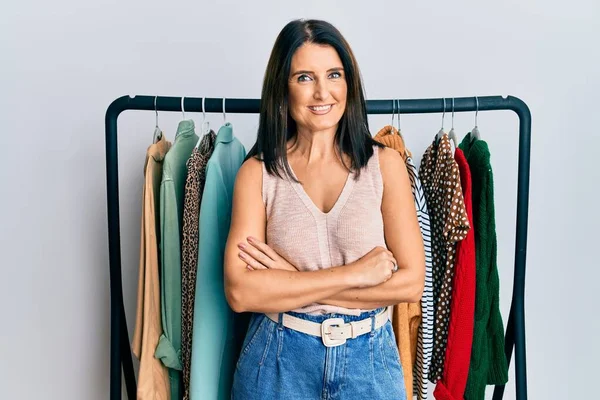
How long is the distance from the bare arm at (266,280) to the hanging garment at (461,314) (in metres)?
0.36

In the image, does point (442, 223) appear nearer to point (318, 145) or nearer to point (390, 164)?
point (390, 164)

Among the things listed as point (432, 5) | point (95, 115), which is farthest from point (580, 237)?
point (95, 115)

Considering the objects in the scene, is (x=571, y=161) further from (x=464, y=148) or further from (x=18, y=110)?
(x=18, y=110)

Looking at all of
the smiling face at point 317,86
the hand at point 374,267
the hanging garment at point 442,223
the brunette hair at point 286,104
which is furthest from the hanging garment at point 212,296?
the hanging garment at point 442,223

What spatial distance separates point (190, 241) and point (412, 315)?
1.97ft

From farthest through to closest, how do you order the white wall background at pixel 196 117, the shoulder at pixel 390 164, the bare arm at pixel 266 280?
the white wall background at pixel 196 117 < the shoulder at pixel 390 164 < the bare arm at pixel 266 280

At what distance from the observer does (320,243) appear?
152 cm

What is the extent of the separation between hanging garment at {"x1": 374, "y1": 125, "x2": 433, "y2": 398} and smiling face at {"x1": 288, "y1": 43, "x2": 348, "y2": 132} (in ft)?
0.92

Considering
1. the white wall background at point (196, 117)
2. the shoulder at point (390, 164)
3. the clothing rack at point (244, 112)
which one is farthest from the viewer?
the white wall background at point (196, 117)

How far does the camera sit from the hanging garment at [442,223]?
169 cm

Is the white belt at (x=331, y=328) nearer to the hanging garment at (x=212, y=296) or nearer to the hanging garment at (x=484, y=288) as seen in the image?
the hanging garment at (x=212, y=296)

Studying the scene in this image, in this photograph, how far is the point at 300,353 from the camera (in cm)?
150

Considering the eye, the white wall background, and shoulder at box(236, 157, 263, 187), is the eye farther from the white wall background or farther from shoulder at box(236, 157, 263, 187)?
the white wall background

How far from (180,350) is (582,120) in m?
1.51
